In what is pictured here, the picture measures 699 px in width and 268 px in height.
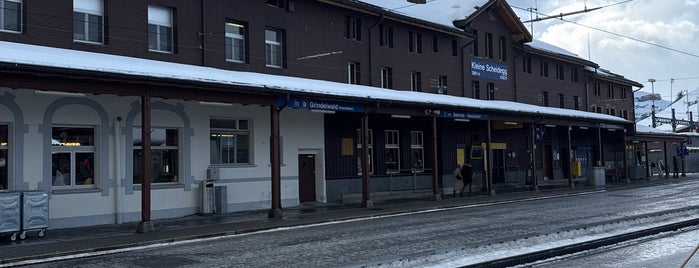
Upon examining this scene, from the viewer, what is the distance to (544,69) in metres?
40.1

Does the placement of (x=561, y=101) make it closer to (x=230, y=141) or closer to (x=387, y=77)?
(x=387, y=77)

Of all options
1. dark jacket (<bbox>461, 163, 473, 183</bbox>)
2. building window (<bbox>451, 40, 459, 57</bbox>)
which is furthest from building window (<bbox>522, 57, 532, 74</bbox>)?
dark jacket (<bbox>461, 163, 473, 183</bbox>)

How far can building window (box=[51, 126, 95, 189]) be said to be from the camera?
1752cm

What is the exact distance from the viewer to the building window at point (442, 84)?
1233 inches

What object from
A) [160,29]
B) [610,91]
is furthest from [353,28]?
[610,91]

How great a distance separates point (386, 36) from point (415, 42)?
2.01 meters

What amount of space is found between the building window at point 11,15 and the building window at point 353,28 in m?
12.8

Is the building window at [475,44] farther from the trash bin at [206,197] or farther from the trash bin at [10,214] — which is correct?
the trash bin at [10,214]

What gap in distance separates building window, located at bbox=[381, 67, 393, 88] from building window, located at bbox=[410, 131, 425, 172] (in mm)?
2417

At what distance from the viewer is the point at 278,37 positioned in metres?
24.2

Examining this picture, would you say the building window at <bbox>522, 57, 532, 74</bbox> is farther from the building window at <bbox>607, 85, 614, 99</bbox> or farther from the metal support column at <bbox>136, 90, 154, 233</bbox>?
the metal support column at <bbox>136, 90, 154, 233</bbox>

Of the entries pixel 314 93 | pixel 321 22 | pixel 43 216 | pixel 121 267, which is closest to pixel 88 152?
pixel 43 216

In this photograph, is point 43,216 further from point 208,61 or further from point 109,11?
point 208,61

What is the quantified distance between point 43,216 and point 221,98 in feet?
17.4
